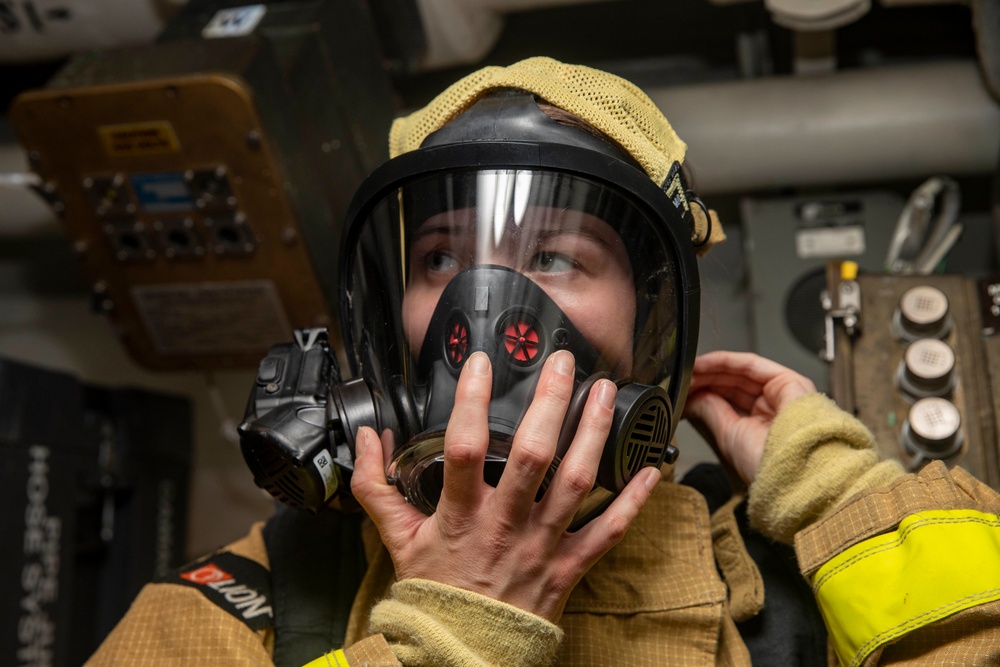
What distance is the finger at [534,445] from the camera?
3.33 ft

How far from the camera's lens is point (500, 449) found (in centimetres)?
109

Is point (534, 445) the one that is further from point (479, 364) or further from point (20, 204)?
point (20, 204)

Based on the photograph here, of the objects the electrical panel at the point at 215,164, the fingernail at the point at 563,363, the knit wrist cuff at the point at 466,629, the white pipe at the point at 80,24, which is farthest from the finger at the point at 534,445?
the white pipe at the point at 80,24

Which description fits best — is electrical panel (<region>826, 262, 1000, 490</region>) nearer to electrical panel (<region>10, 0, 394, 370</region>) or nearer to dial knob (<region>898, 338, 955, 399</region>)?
dial knob (<region>898, 338, 955, 399</region>)

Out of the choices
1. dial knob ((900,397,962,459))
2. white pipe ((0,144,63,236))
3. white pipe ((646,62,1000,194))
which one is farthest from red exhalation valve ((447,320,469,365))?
white pipe ((0,144,63,236))

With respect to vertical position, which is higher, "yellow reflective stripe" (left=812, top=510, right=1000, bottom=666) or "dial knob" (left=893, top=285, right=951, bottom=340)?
"yellow reflective stripe" (left=812, top=510, right=1000, bottom=666)

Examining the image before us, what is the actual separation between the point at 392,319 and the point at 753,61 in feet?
5.67

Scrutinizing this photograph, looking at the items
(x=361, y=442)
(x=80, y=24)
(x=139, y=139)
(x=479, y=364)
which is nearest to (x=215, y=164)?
(x=139, y=139)

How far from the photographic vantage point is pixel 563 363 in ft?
3.60

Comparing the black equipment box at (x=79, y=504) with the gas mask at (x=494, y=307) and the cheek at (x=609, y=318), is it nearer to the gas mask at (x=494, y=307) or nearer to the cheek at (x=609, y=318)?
the gas mask at (x=494, y=307)

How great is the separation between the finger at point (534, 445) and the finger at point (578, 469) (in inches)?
0.9

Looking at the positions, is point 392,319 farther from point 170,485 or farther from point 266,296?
point 170,485

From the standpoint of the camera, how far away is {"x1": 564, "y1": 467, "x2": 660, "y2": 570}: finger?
110cm

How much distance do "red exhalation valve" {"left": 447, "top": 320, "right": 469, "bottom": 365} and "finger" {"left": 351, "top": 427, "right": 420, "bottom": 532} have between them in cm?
15
